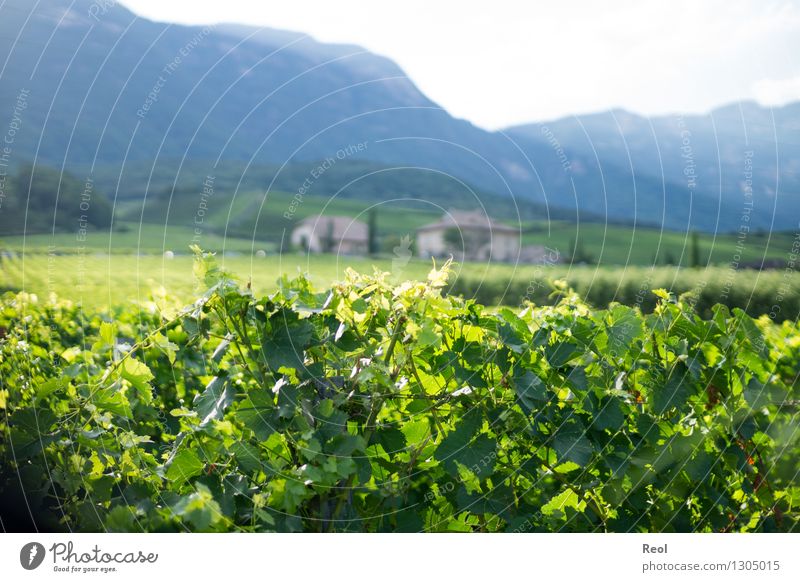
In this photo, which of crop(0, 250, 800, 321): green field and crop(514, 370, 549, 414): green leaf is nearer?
crop(514, 370, 549, 414): green leaf

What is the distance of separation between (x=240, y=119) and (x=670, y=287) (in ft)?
15.0

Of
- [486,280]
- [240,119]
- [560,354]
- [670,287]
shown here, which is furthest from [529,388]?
[486,280]

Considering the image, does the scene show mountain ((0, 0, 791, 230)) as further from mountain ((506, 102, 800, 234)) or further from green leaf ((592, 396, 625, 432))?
green leaf ((592, 396, 625, 432))

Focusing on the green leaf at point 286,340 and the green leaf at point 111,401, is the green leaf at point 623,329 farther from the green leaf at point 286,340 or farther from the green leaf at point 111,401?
the green leaf at point 111,401

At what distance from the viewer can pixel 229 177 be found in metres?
18.0

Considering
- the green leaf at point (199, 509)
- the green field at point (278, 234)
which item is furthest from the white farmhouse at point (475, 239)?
the green leaf at point (199, 509)

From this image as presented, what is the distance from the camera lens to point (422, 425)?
1807 millimetres
